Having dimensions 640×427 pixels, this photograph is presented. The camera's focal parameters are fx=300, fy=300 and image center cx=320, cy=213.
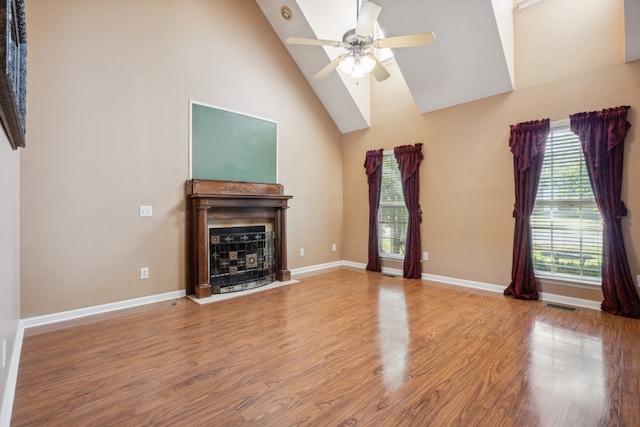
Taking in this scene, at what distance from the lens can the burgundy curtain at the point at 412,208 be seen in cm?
474

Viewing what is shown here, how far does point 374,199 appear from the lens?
17.4ft

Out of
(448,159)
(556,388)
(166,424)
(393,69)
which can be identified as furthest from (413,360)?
(393,69)

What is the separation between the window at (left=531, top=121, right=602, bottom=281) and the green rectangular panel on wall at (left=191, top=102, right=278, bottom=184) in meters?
3.67

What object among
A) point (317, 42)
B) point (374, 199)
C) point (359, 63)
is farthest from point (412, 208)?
point (317, 42)

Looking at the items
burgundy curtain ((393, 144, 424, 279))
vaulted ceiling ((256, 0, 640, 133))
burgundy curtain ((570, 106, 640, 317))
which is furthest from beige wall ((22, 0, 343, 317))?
burgundy curtain ((570, 106, 640, 317))

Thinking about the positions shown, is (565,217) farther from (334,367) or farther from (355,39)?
(334,367)

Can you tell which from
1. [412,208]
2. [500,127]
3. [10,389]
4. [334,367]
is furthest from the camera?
[412,208]

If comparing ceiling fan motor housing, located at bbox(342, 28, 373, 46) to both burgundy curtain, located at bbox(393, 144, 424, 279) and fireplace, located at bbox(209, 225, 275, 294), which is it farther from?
fireplace, located at bbox(209, 225, 275, 294)

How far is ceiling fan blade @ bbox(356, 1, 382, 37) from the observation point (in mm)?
2518

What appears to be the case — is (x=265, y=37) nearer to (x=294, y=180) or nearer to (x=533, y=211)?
(x=294, y=180)

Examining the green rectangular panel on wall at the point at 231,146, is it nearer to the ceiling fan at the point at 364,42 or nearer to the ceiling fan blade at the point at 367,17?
the ceiling fan at the point at 364,42

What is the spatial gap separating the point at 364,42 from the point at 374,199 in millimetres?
2840

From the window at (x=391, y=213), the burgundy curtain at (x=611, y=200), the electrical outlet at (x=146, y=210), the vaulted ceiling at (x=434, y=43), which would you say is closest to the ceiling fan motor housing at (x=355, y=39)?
the vaulted ceiling at (x=434, y=43)

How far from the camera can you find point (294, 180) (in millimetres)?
5109
